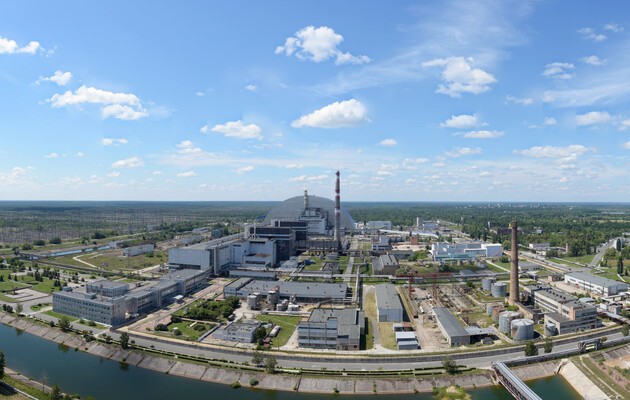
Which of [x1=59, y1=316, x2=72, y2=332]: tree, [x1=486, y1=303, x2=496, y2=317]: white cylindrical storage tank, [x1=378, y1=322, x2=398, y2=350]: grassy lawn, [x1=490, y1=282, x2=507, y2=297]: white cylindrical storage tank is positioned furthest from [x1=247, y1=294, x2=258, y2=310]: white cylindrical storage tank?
[x1=490, y1=282, x2=507, y2=297]: white cylindrical storage tank

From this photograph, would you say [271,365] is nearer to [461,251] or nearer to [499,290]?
[499,290]

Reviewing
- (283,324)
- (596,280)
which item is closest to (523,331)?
(283,324)

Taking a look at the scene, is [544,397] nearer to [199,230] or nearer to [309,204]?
[309,204]

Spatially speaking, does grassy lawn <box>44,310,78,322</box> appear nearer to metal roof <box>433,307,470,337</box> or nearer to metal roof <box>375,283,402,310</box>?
metal roof <box>375,283,402,310</box>

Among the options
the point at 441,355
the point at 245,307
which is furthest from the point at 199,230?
the point at 441,355

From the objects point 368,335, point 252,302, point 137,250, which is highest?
point 137,250
